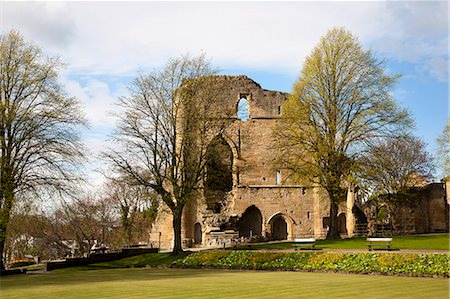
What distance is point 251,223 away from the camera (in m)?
42.3

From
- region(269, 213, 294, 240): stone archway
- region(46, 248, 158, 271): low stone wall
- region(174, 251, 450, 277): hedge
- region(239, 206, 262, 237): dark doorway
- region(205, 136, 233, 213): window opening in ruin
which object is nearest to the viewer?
region(174, 251, 450, 277): hedge

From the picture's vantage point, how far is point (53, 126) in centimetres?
2538

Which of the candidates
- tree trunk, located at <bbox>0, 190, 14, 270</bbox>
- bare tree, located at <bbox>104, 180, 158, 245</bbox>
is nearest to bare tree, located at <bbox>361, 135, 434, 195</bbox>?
bare tree, located at <bbox>104, 180, 158, 245</bbox>

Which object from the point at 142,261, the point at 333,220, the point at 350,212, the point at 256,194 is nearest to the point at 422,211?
the point at 350,212

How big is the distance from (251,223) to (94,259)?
15.3 meters

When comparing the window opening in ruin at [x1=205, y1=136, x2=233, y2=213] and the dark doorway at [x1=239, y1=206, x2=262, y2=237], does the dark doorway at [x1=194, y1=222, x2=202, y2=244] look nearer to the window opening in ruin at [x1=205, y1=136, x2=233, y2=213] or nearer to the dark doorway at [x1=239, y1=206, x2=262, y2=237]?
the window opening in ruin at [x1=205, y1=136, x2=233, y2=213]

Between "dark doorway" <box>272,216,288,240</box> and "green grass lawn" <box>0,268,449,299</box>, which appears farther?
"dark doorway" <box>272,216,288,240</box>

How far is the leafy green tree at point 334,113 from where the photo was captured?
3083 cm

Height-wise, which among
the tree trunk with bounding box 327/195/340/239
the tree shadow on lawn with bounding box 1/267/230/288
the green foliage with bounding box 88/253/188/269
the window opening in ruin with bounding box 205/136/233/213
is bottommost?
the green foliage with bounding box 88/253/188/269

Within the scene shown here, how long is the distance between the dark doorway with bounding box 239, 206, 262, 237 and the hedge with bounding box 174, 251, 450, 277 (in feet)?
50.7

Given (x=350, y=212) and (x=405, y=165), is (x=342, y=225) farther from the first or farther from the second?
(x=405, y=165)

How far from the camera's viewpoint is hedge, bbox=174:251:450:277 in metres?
18.2

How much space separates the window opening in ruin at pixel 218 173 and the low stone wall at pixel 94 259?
6465 mm

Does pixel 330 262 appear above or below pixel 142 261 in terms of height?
above
